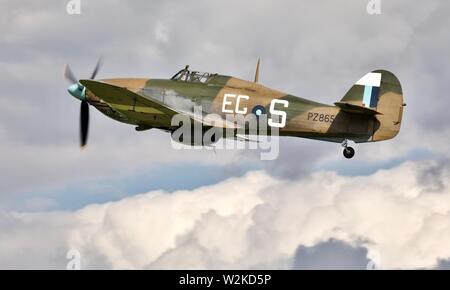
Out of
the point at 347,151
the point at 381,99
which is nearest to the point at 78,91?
the point at 347,151

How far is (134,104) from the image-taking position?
29.7m

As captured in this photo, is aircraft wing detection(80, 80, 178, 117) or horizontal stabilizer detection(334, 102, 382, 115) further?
aircraft wing detection(80, 80, 178, 117)

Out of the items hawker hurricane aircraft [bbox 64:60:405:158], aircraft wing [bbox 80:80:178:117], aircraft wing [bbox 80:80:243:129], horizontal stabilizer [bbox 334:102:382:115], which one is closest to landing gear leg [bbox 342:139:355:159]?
hawker hurricane aircraft [bbox 64:60:405:158]

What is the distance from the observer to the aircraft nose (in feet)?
104

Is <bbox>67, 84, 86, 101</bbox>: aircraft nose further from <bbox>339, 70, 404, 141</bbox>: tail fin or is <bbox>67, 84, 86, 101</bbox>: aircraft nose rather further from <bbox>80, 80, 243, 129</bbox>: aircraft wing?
<bbox>339, 70, 404, 141</bbox>: tail fin

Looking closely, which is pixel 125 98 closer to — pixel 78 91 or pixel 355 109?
pixel 78 91

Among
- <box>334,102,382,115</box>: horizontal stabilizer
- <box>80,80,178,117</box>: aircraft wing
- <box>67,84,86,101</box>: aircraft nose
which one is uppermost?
<box>67,84,86,101</box>: aircraft nose

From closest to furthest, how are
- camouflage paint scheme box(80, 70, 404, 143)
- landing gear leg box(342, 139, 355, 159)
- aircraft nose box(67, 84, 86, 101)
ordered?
camouflage paint scheme box(80, 70, 404, 143)
landing gear leg box(342, 139, 355, 159)
aircraft nose box(67, 84, 86, 101)

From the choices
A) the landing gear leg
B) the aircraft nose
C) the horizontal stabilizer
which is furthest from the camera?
the aircraft nose

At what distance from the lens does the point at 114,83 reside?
31.2 metres

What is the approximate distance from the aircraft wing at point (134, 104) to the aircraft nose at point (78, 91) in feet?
5.63

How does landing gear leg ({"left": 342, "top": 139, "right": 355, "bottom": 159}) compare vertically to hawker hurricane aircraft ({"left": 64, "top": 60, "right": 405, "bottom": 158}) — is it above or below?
below
